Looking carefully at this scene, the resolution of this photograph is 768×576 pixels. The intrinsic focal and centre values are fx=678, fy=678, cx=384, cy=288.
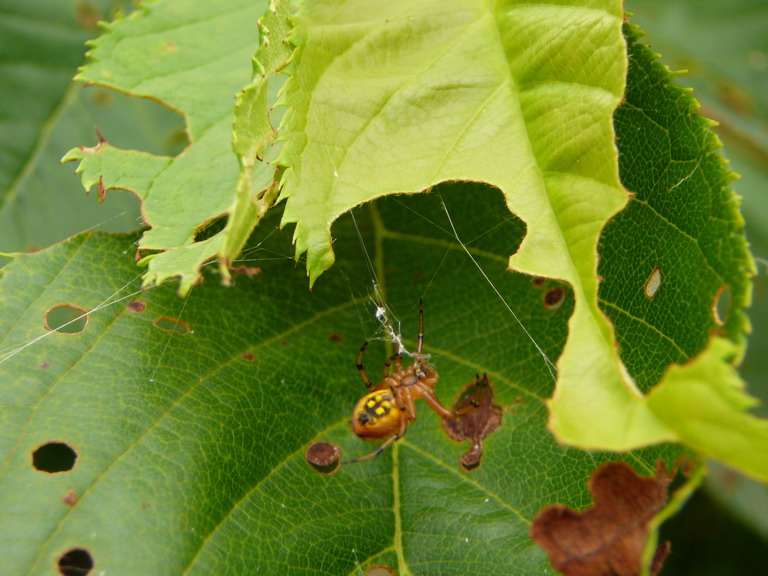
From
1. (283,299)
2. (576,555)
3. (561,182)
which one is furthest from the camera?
(283,299)

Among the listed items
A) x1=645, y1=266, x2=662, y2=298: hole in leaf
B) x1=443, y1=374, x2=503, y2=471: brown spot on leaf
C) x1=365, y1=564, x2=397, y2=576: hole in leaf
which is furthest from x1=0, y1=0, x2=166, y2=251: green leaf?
x1=645, y1=266, x2=662, y2=298: hole in leaf

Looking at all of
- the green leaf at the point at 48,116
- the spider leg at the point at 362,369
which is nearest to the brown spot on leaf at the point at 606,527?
the spider leg at the point at 362,369

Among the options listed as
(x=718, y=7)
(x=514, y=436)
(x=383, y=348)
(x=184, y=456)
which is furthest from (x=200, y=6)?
(x=718, y=7)

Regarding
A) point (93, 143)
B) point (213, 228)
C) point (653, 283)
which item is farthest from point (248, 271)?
point (653, 283)

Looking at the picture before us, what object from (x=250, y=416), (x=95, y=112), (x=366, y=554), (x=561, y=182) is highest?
(x=561, y=182)

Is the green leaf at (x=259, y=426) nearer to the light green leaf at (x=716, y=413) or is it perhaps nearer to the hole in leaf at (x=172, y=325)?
the hole in leaf at (x=172, y=325)

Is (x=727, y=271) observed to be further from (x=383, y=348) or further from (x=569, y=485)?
(x=383, y=348)
